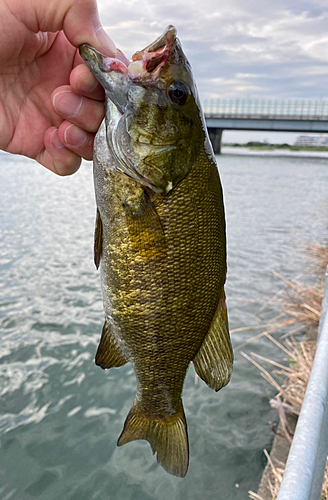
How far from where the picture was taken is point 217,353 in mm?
1835

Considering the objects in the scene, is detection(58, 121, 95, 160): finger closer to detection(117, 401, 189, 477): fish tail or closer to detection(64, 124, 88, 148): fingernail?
detection(64, 124, 88, 148): fingernail

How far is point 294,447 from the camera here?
56.2 inches

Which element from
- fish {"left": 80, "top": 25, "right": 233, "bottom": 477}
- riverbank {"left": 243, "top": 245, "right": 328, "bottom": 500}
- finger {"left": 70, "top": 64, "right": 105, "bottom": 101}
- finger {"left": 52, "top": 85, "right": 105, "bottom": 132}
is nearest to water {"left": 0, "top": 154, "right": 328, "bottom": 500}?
riverbank {"left": 243, "top": 245, "right": 328, "bottom": 500}

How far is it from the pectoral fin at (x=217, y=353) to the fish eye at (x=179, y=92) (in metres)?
0.80

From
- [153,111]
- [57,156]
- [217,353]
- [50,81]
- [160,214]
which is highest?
[50,81]

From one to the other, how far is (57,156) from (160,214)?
3.37 ft

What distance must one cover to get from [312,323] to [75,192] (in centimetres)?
1459

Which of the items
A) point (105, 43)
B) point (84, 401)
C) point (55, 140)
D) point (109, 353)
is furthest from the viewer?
point (84, 401)

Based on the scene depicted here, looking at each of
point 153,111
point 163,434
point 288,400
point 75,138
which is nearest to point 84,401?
point 288,400

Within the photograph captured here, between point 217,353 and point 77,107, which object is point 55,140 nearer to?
point 77,107

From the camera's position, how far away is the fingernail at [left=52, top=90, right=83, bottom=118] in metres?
2.03

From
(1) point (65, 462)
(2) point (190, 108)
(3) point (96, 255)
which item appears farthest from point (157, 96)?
(1) point (65, 462)

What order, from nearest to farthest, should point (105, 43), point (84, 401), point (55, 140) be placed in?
point (105, 43) < point (55, 140) < point (84, 401)

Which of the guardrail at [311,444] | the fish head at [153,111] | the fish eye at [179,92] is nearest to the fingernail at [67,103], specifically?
the fish head at [153,111]
